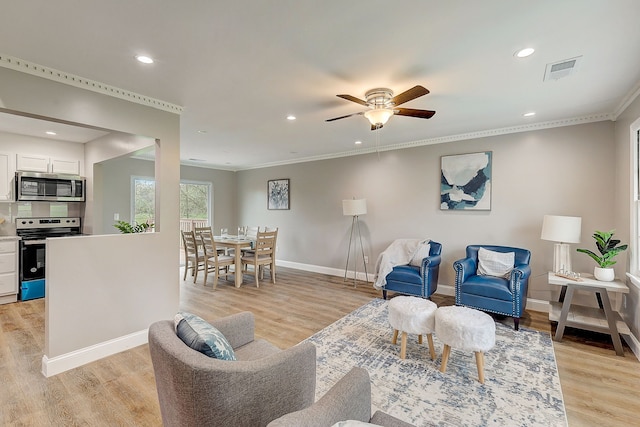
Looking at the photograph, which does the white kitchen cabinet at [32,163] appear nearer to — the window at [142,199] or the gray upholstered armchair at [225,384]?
the window at [142,199]

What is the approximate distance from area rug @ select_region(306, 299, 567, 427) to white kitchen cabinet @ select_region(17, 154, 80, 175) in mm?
5008

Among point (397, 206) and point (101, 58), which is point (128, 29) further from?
Result: point (397, 206)

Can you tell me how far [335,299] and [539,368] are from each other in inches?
104

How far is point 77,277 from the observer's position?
8.66ft

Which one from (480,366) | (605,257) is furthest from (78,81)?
(605,257)

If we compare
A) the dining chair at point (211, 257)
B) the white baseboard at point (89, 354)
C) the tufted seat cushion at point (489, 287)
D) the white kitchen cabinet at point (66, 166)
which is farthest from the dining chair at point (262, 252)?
the tufted seat cushion at point (489, 287)

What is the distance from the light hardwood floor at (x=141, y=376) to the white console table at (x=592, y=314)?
19cm

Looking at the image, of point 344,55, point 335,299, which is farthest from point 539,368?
point 344,55

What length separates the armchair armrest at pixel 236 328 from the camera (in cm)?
195

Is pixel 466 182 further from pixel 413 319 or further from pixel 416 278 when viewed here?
pixel 413 319

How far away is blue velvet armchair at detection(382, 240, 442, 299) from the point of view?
13.6ft

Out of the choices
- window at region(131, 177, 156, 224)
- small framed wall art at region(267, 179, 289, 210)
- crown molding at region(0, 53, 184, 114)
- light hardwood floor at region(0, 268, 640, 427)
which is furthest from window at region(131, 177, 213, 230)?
crown molding at region(0, 53, 184, 114)

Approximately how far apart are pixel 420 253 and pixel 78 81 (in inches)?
181

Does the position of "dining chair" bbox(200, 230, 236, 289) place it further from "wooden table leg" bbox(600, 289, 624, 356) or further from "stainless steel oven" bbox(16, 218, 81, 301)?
"wooden table leg" bbox(600, 289, 624, 356)
